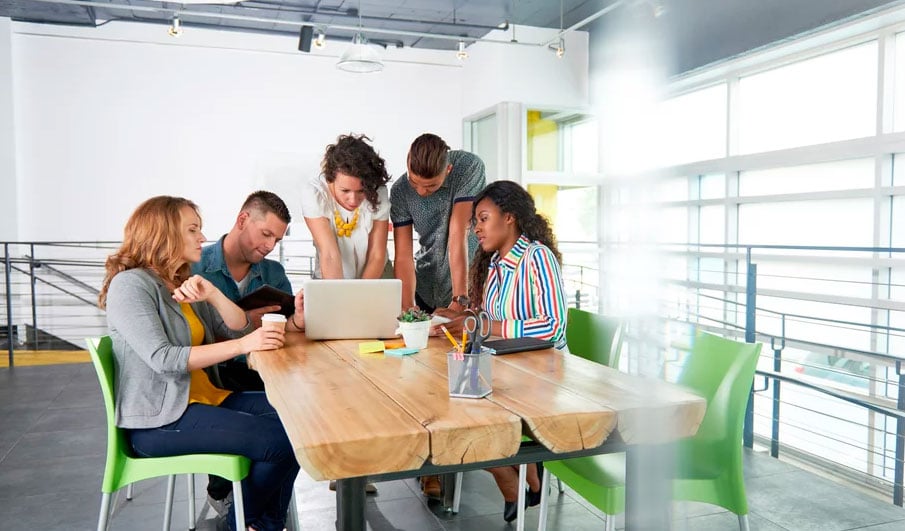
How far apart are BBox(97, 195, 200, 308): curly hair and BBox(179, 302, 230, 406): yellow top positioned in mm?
144

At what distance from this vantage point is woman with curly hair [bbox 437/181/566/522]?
6.51 feet

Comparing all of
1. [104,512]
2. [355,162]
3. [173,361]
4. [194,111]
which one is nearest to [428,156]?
[355,162]

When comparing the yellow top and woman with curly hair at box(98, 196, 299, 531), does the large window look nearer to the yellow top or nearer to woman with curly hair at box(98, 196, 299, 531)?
woman with curly hair at box(98, 196, 299, 531)

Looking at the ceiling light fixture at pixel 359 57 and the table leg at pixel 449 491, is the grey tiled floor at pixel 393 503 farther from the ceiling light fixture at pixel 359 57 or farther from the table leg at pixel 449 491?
the ceiling light fixture at pixel 359 57

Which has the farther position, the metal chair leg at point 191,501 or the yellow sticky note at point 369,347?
the metal chair leg at point 191,501

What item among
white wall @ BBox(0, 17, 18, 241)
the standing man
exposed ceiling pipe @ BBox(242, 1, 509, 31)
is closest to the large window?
the standing man

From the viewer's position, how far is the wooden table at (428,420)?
3.32ft

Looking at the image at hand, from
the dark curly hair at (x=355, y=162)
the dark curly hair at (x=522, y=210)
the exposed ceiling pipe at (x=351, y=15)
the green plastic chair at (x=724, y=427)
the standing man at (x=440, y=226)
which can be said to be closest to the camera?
the green plastic chair at (x=724, y=427)

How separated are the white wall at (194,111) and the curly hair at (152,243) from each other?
4155 mm

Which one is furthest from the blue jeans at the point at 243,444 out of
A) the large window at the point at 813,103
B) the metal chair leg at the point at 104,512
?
the large window at the point at 813,103

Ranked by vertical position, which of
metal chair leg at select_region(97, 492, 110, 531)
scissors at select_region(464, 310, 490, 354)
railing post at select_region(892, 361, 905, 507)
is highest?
scissors at select_region(464, 310, 490, 354)

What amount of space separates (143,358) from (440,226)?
127 centimetres

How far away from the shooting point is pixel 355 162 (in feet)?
7.52

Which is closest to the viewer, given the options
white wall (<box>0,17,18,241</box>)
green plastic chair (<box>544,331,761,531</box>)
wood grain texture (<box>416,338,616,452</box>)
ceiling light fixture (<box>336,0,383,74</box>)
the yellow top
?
wood grain texture (<box>416,338,616,452</box>)
